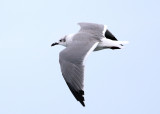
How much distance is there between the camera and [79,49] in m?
9.25

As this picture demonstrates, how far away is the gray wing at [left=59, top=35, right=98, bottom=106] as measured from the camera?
8.30 meters

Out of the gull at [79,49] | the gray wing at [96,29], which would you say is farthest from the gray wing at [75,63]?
the gray wing at [96,29]

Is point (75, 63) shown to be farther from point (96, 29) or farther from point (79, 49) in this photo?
point (96, 29)

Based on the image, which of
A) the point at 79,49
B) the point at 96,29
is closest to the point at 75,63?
the point at 79,49

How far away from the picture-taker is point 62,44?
1083 cm

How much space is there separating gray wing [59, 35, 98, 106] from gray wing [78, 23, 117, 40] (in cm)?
77

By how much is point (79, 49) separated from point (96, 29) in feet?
5.16

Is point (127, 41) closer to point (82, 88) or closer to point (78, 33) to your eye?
point (78, 33)

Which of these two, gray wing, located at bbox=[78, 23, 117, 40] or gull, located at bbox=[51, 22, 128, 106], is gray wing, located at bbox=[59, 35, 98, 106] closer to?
gull, located at bbox=[51, 22, 128, 106]

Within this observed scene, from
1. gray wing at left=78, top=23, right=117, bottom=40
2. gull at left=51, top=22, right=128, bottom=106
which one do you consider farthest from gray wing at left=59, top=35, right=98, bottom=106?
gray wing at left=78, top=23, right=117, bottom=40

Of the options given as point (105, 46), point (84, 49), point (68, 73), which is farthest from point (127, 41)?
point (68, 73)

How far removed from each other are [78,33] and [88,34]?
0.64 feet

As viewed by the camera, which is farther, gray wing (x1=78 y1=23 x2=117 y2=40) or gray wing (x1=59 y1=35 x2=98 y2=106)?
gray wing (x1=78 y1=23 x2=117 y2=40)

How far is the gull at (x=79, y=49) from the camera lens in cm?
838
